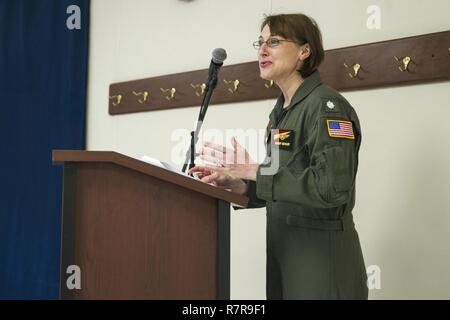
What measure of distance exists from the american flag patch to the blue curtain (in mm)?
2278

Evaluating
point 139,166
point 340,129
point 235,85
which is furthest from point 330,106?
point 235,85

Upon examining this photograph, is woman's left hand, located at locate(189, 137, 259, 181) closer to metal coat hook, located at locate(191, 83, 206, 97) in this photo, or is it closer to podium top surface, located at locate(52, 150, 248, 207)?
podium top surface, located at locate(52, 150, 248, 207)

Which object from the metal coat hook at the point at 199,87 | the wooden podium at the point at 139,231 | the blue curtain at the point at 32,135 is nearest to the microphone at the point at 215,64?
the wooden podium at the point at 139,231

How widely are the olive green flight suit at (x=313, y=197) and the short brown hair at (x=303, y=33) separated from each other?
51 mm

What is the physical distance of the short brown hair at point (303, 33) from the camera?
1.54 m

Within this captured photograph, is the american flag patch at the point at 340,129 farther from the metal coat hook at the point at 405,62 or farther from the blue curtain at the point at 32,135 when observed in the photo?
the blue curtain at the point at 32,135

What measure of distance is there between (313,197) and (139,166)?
0.45m

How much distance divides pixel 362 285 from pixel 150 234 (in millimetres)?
682

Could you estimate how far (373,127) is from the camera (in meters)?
2.06

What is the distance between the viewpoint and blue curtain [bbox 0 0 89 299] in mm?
3035

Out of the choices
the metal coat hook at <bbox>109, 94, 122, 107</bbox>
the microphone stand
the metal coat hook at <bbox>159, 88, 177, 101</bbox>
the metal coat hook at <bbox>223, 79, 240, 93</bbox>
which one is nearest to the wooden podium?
the microphone stand

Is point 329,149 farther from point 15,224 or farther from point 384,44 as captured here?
point 15,224
